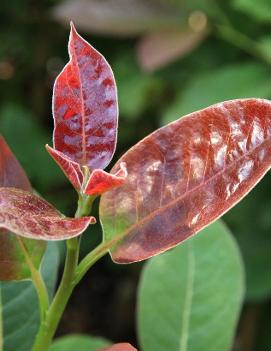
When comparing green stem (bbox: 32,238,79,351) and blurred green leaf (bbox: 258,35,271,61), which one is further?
blurred green leaf (bbox: 258,35,271,61)

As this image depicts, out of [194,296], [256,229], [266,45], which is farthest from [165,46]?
[194,296]

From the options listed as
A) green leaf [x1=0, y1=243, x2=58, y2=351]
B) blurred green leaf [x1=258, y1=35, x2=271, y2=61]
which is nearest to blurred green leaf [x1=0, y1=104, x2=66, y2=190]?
blurred green leaf [x1=258, y1=35, x2=271, y2=61]

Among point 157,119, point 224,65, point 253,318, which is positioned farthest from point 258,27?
point 253,318

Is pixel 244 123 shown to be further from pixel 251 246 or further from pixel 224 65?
pixel 224 65

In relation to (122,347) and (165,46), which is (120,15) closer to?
(165,46)

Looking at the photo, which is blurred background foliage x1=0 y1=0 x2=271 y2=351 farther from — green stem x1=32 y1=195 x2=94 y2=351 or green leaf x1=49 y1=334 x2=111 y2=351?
green stem x1=32 y1=195 x2=94 y2=351

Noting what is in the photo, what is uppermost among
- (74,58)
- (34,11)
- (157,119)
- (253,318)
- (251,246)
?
(74,58)
